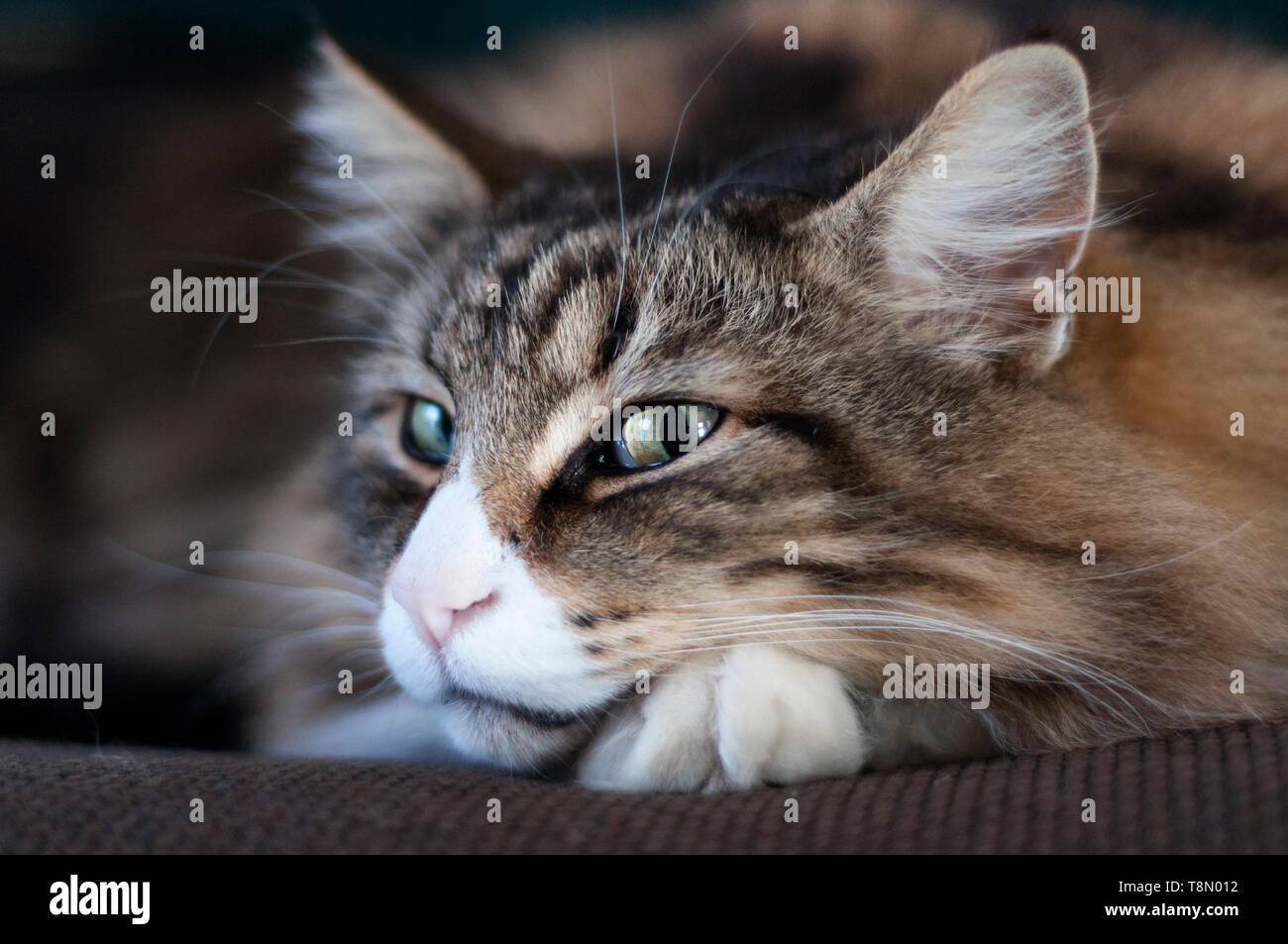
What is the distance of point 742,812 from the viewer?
0.78 m

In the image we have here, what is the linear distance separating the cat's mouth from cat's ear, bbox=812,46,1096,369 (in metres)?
0.49

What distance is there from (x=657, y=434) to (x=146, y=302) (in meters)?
1.13

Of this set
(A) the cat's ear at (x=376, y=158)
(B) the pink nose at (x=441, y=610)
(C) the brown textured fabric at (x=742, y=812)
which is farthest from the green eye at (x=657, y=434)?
(A) the cat's ear at (x=376, y=158)

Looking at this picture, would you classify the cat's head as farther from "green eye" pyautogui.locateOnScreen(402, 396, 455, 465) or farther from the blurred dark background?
the blurred dark background

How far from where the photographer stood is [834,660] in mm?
876

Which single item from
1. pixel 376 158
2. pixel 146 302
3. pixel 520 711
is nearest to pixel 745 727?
pixel 520 711

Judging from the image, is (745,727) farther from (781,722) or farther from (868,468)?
(868,468)

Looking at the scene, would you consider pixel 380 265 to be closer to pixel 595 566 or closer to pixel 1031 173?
pixel 595 566

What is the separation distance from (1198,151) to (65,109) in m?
1.67

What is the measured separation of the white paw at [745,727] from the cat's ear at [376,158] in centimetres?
76

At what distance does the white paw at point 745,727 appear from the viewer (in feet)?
2.73

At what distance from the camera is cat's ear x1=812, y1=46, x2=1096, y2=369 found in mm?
854
